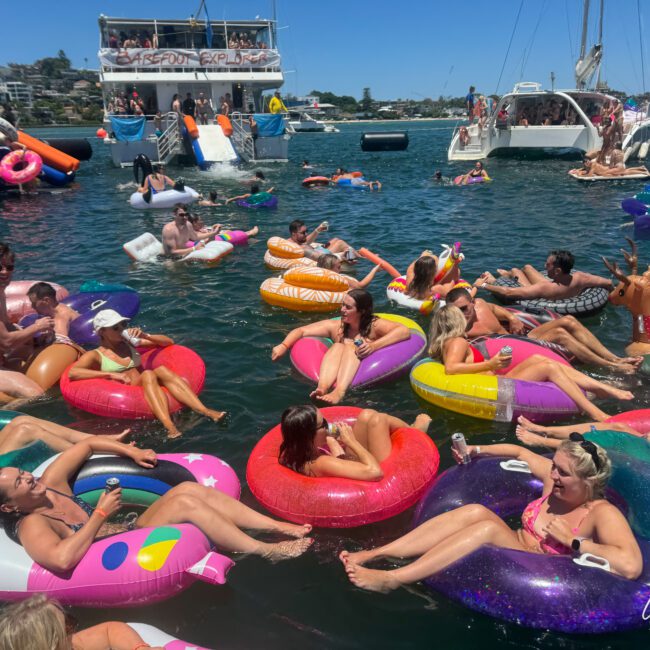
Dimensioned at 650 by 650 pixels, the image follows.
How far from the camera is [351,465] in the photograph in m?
4.25

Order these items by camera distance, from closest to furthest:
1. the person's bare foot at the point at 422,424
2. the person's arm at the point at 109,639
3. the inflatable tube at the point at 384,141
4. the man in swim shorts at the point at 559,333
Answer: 1. the person's arm at the point at 109,639
2. the person's bare foot at the point at 422,424
3. the man in swim shorts at the point at 559,333
4. the inflatable tube at the point at 384,141

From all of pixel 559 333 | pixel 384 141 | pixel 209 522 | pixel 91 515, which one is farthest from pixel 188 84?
pixel 209 522

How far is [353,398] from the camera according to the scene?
626 cm

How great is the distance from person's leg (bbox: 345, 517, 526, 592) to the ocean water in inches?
7.2

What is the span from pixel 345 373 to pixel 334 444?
1566mm

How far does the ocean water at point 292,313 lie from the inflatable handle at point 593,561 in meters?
0.48

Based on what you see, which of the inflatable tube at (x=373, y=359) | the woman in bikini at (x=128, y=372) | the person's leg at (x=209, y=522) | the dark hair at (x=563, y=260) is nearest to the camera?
the person's leg at (x=209, y=522)

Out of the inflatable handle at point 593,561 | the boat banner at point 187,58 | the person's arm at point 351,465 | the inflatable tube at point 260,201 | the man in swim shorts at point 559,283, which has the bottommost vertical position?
the inflatable handle at point 593,561

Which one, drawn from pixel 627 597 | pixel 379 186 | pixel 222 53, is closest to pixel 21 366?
pixel 627 597

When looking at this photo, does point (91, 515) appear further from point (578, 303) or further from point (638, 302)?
point (578, 303)

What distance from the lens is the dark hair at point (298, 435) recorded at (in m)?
4.19

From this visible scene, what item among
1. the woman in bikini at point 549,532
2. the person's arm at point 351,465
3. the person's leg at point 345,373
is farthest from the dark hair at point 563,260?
the person's arm at point 351,465

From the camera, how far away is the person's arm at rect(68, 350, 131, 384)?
5.82m

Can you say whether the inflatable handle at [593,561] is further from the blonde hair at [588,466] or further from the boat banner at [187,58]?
the boat banner at [187,58]
